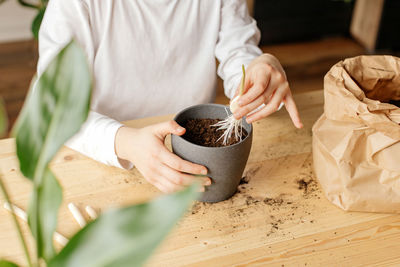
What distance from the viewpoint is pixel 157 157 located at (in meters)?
0.71

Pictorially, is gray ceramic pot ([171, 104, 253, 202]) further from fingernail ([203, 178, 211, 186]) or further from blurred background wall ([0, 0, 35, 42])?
blurred background wall ([0, 0, 35, 42])

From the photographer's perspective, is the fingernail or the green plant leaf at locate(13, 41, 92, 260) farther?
the fingernail

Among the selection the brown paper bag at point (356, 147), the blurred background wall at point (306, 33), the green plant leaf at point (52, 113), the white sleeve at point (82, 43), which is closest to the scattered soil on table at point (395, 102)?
the brown paper bag at point (356, 147)

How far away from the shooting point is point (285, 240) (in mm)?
644

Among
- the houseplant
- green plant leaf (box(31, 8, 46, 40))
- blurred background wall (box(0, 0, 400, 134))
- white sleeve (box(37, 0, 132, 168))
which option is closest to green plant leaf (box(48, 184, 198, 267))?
the houseplant

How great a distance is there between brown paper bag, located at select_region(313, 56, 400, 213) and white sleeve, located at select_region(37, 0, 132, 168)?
1.23 feet

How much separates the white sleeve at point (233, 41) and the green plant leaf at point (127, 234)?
0.78m

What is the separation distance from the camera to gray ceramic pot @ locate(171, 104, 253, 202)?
2.07ft

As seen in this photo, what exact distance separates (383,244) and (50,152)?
538 mm

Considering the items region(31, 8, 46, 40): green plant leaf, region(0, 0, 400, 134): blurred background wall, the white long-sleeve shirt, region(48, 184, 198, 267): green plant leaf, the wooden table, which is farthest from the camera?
region(0, 0, 400, 134): blurred background wall

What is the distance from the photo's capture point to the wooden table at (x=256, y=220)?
2.02 feet

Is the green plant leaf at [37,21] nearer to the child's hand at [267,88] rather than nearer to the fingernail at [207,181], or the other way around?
the child's hand at [267,88]

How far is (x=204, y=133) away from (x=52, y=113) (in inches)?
15.3

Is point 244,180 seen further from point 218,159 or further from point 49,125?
point 49,125
